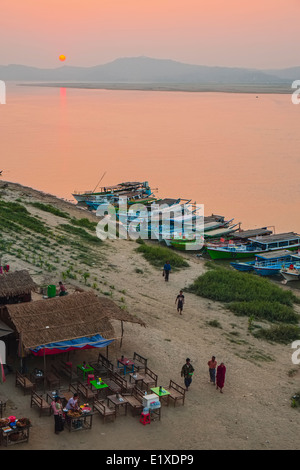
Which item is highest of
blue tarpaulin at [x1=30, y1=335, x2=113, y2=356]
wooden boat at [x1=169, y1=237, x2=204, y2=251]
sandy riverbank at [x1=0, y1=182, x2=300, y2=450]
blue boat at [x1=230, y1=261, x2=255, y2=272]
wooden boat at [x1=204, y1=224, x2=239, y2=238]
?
blue tarpaulin at [x1=30, y1=335, x2=113, y2=356]

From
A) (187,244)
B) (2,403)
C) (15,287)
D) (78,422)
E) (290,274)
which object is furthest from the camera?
(187,244)

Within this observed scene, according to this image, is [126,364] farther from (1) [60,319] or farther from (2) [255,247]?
(2) [255,247]

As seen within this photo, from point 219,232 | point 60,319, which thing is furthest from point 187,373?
point 219,232

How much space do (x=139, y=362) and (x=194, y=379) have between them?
Result: 1.46 m

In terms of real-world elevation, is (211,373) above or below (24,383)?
below

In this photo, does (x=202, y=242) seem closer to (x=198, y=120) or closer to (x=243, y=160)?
(x=243, y=160)

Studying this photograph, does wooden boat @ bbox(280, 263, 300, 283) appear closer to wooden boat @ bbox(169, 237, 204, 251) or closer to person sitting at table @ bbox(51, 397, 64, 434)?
wooden boat @ bbox(169, 237, 204, 251)

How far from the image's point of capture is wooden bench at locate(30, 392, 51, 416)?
40.3 feet

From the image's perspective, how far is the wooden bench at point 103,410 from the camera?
40.2 feet

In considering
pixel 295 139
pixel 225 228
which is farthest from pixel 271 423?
pixel 295 139

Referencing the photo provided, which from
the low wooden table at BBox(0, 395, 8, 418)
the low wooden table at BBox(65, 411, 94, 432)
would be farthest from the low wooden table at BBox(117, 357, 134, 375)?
the low wooden table at BBox(0, 395, 8, 418)

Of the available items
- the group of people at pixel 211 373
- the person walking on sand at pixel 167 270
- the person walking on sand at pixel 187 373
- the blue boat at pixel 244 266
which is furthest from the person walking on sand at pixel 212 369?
the blue boat at pixel 244 266

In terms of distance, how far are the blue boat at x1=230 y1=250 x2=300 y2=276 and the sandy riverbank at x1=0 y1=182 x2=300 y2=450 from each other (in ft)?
18.4

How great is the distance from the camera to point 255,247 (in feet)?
105
